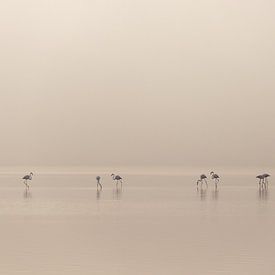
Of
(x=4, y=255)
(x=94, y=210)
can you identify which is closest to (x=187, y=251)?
(x=4, y=255)

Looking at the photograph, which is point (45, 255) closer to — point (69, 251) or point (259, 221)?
point (69, 251)

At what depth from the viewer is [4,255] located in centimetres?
1135

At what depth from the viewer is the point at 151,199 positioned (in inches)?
972

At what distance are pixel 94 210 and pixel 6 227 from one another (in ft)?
16.3

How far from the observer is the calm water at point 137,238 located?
10.4 m

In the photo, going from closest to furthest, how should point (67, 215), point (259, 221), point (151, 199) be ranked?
point (259, 221) < point (67, 215) < point (151, 199)

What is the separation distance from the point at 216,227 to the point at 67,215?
4735mm

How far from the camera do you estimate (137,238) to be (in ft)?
44.4

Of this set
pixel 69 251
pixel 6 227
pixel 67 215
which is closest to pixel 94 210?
pixel 67 215

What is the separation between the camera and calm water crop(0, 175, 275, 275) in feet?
34.3

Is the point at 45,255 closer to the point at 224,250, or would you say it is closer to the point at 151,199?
the point at 224,250

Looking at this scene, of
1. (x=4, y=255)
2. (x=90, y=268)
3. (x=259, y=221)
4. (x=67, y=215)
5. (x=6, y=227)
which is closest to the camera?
(x=90, y=268)

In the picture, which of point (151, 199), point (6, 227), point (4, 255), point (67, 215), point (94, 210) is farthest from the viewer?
point (151, 199)

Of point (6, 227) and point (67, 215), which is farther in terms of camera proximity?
point (67, 215)
